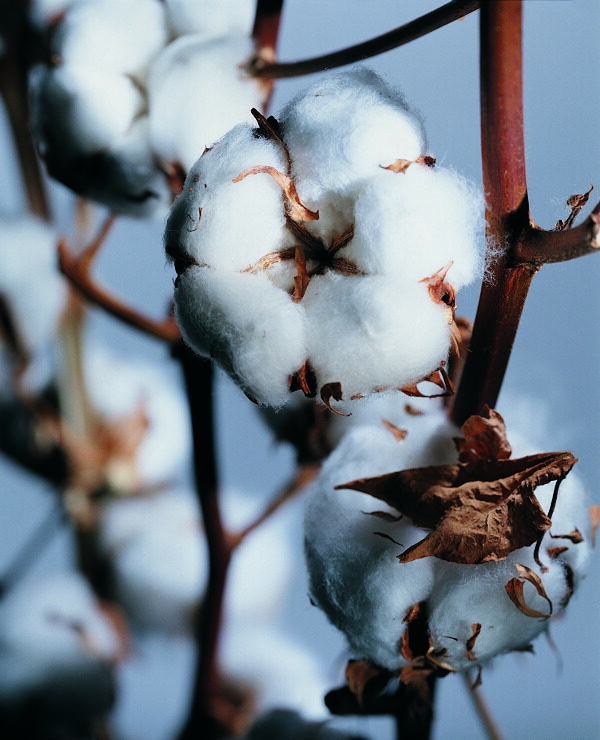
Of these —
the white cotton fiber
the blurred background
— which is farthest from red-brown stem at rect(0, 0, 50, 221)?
the white cotton fiber

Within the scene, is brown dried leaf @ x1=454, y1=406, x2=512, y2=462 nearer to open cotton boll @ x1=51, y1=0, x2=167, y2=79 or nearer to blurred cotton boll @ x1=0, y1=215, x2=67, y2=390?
open cotton boll @ x1=51, y1=0, x2=167, y2=79

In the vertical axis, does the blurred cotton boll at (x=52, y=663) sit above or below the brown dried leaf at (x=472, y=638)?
below

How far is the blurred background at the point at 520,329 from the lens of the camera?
9.3 inches

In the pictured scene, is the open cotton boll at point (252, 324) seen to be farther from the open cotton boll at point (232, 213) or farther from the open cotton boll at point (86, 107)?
the open cotton boll at point (86, 107)

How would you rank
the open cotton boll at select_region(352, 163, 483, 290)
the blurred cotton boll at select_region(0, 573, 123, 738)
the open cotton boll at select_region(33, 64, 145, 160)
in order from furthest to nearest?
the blurred cotton boll at select_region(0, 573, 123, 738) < the open cotton boll at select_region(33, 64, 145, 160) < the open cotton boll at select_region(352, 163, 483, 290)

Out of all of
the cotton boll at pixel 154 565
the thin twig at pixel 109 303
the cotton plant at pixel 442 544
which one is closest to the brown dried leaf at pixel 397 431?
the cotton plant at pixel 442 544

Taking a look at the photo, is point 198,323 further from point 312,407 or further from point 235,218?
point 312,407

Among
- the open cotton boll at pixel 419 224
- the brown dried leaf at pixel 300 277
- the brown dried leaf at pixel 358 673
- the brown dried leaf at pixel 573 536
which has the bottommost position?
the brown dried leaf at pixel 358 673

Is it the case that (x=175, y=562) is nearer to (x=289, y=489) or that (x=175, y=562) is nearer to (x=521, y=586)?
(x=289, y=489)

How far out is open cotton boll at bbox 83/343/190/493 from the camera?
1.58 ft

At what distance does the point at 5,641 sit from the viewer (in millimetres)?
405

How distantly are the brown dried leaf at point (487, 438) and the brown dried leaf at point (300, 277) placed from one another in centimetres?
5

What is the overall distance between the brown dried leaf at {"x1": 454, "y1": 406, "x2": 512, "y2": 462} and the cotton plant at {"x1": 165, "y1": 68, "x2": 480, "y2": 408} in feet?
0.09

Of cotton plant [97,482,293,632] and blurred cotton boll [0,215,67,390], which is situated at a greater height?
blurred cotton boll [0,215,67,390]
